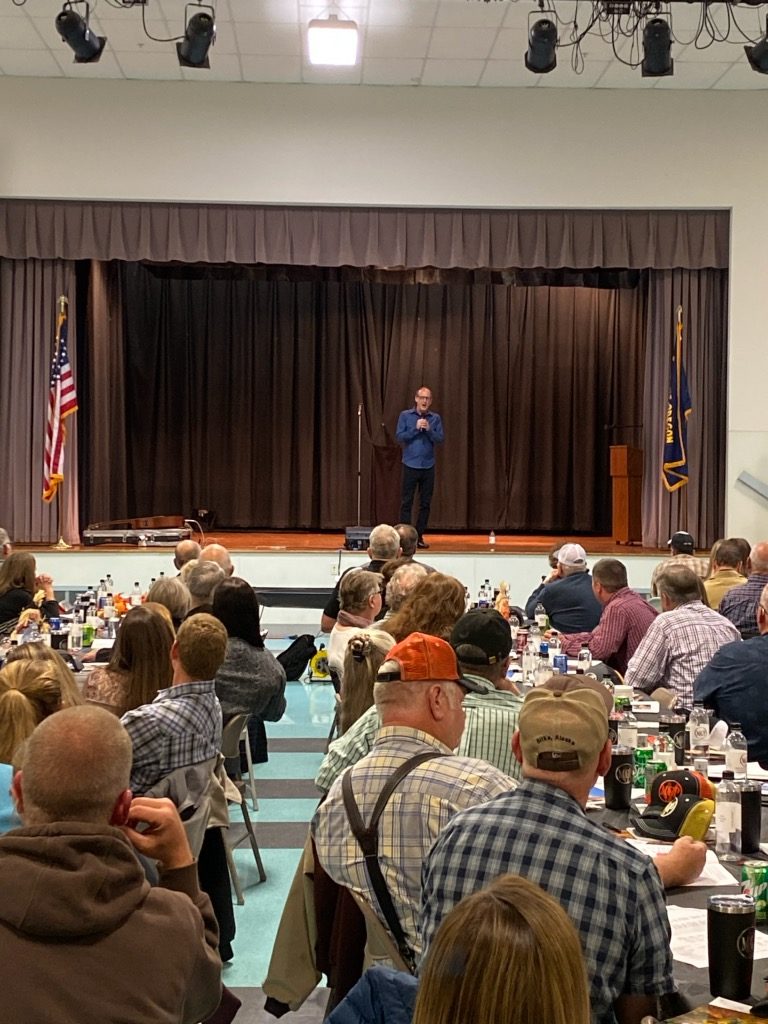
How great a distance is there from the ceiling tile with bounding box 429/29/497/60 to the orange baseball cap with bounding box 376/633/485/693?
936 cm

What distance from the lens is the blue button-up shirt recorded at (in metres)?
13.3

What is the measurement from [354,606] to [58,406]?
771cm

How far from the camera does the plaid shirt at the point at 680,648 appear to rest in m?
5.43

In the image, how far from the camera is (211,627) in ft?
12.9

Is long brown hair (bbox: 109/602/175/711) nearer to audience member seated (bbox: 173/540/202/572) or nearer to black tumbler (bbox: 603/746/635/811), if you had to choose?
black tumbler (bbox: 603/746/635/811)

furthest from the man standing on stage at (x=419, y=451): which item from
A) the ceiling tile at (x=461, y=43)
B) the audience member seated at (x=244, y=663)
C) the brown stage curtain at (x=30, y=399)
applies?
the audience member seated at (x=244, y=663)

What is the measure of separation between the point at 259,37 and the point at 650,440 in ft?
18.6

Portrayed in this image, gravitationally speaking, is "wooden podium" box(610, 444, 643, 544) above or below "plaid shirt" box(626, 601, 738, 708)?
above

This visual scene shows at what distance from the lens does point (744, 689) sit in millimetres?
4496

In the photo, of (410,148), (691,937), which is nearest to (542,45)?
(410,148)

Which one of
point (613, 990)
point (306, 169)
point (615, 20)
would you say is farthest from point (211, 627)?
point (306, 169)

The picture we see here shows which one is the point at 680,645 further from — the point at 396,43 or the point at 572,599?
the point at 396,43

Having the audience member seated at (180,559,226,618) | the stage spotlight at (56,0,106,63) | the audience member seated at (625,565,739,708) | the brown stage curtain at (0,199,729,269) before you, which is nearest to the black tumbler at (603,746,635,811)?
the audience member seated at (625,565,739,708)

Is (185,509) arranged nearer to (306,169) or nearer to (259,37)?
(306,169)
